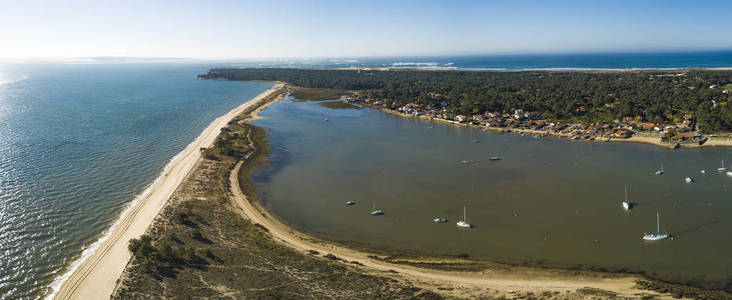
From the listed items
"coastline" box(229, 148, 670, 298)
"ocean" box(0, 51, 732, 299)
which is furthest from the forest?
"ocean" box(0, 51, 732, 299)

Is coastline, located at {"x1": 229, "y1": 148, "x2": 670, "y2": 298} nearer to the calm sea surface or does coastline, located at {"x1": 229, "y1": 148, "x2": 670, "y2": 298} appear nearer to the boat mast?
the boat mast

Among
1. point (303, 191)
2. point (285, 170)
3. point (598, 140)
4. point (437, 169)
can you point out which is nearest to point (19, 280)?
point (303, 191)

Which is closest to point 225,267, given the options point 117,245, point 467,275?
point 117,245

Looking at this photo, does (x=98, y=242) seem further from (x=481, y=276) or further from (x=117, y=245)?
(x=481, y=276)

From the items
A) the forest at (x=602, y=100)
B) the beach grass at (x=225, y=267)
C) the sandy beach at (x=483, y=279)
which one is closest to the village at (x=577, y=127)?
the forest at (x=602, y=100)

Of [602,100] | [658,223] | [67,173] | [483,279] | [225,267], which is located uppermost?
[602,100]

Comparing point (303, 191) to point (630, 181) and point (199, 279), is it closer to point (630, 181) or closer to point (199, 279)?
point (199, 279)
